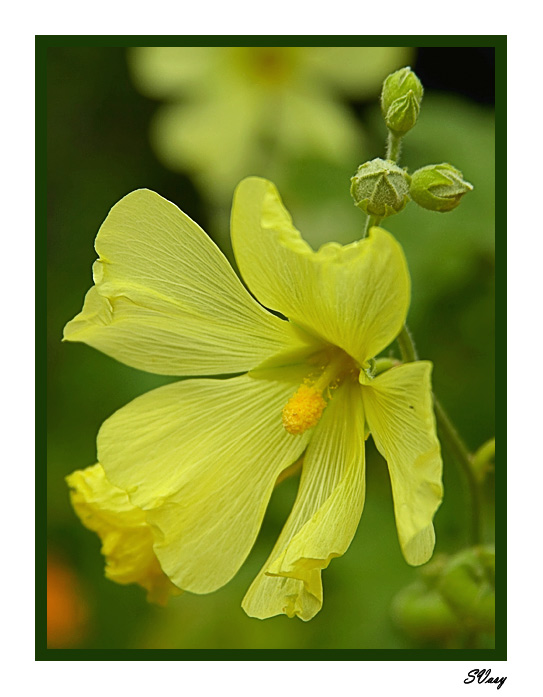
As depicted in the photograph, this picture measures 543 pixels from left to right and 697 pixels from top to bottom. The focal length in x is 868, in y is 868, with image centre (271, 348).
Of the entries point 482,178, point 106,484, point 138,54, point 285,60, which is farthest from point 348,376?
point 285,60

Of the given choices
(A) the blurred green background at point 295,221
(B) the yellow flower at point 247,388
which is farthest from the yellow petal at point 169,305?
(A) the blurred green background at point 295,221

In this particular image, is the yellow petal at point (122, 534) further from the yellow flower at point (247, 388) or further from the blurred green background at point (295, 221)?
the blurred green background at point (295, 221)

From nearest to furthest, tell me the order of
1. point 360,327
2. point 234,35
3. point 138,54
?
point 360,327
point 234,35
point 138,54

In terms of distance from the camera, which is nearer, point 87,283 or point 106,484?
point 106,484

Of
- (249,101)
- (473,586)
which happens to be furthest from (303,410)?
(249,101)

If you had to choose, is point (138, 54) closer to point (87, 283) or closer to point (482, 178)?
point (87, 283)

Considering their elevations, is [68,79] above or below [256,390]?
above
